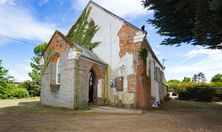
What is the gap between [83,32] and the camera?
499 inches

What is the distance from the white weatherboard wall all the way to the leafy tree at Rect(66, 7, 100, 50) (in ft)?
1.42

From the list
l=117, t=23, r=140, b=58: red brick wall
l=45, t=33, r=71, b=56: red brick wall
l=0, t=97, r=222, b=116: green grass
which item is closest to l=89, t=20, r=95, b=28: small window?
l=117, t=23, r=140, b=58: red brick wall

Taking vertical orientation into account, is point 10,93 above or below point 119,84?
below

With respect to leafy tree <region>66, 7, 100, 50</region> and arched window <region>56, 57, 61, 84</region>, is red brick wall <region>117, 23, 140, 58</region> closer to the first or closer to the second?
leafy tree <region>66, 7, 100, 50</region>

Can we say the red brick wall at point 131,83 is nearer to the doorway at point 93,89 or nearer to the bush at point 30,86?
the doorway at point 93,89

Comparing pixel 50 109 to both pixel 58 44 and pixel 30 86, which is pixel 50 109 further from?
pixel 30 86

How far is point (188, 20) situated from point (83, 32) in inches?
338

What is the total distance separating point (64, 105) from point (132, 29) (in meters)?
6.95

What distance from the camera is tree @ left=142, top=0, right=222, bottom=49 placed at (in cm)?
587

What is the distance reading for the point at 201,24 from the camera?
241 inches

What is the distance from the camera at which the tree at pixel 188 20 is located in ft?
19.2

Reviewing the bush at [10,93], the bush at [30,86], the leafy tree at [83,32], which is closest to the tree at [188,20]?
the leafy tree at [83,32]

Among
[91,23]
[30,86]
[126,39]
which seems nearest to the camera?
[126,39]

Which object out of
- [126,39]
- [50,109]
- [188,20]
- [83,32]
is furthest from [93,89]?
[188,20]
